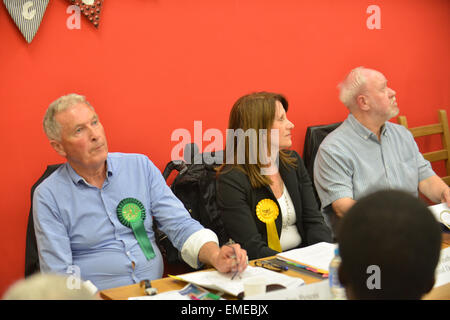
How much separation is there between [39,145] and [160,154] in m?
0.68

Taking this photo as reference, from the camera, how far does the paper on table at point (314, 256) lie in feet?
6.29

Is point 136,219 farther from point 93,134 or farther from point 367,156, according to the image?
point 367,156

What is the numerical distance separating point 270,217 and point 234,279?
0.75 metres

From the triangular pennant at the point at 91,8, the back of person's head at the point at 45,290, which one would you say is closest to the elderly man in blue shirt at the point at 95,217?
the triangular pennant at the point at 91,8

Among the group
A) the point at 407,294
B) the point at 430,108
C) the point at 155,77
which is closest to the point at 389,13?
the point at 430,108

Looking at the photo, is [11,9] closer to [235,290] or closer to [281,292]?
[235,290]

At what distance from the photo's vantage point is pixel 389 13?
4133 millimetres

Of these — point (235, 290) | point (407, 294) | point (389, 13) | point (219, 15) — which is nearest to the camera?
point (407, 294)

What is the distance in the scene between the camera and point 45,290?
2.69 ft

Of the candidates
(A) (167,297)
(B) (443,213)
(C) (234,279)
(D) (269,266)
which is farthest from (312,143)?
(A) (167,297)

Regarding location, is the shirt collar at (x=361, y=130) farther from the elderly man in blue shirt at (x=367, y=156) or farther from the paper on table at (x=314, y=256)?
the paper on table at (x=314, y=256)

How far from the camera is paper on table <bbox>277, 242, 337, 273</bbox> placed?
6.29 feet

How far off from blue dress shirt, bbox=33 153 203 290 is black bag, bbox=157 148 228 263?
0.38m

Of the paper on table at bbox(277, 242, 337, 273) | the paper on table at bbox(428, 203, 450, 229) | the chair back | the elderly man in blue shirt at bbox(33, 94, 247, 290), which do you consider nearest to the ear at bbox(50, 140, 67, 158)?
the elderly man in blue shirt at bbox(33, 94, 247, 290)
